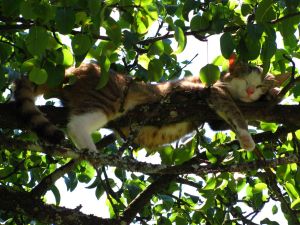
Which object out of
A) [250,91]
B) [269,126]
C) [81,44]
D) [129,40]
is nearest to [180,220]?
[269,126]

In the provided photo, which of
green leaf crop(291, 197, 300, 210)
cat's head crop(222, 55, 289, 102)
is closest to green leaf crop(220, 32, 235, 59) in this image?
green leaf crop(291, 197, 300, 210)

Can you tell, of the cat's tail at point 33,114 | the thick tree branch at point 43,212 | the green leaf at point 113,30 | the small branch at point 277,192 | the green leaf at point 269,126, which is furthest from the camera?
the green leaf at point 269,126

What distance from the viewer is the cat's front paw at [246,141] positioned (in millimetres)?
4062

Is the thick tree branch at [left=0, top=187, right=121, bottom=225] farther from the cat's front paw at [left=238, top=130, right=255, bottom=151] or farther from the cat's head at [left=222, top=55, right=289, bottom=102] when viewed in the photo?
the cat's head at [left=222, top=55, right=289, bottom=102]

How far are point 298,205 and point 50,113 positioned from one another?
2075 mm

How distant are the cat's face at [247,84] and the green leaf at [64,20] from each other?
2.75 metres

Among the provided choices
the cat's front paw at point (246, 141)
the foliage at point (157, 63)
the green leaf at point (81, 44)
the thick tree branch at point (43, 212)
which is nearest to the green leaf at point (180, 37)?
the foliage at point (157, 63)

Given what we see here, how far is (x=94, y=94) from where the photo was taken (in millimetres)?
4234

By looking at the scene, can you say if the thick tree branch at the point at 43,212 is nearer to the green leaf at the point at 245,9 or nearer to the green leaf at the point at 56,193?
the green leaf at the point at 56,193

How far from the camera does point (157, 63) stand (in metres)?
3.15

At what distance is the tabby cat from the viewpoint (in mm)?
3864

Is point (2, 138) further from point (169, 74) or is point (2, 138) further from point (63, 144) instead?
point (169, 74)

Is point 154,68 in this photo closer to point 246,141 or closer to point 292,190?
point 246,141

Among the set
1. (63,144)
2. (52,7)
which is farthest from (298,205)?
(52,7)
